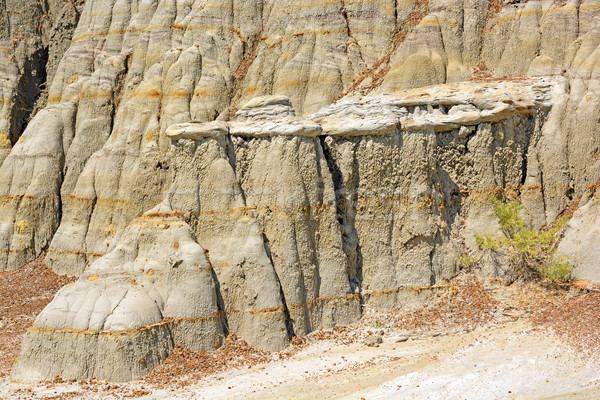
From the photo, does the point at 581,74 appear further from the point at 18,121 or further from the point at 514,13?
the point at 18,121

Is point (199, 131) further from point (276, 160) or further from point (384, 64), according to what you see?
point (384, 64)

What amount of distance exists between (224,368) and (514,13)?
21740 mm

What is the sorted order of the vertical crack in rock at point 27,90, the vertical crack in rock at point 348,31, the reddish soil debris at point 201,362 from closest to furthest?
1. the reddish soil debris at point 201,362
2. the vertical crack in rock at point 348,31
3. the vertical crack in rock at point 27,90

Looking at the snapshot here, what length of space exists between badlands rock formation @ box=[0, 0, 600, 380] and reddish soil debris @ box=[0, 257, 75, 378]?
0.86m

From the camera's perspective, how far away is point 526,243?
22.2 meters

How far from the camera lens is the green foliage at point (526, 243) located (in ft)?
70.4

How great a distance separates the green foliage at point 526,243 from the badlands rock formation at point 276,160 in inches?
26.2

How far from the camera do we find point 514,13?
29922mm

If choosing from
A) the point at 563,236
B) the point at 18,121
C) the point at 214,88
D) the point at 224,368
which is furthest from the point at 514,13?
the point at 18,121

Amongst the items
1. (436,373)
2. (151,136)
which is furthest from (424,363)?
(151,136)

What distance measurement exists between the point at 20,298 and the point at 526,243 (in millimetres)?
21268

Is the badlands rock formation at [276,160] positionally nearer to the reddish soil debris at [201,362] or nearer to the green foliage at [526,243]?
the reddish soil debris at [201,362]

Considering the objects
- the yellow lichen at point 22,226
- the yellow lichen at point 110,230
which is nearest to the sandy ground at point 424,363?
the yellow lichen at point 110,230

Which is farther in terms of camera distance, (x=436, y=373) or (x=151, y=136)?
(x=151, y=136)
